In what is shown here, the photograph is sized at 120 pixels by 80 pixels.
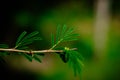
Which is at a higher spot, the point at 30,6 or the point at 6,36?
the point at 30,6

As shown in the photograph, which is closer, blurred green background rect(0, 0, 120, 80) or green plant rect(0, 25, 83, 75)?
green plant rect(0, 25, 83, 75)

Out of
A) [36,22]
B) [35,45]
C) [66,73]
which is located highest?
[36,22]

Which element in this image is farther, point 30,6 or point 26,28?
point 30,6

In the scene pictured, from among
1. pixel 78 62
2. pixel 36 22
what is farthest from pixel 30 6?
pixel 78 62

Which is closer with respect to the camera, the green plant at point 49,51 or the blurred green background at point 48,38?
the green plant at point 49,51

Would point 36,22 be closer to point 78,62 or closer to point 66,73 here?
point 66,73

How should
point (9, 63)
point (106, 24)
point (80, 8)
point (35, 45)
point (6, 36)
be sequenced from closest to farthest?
1. point (9, 63)
2. point (6, 36)
3. point (35, 45)
4. point (106, 24)
5. point (80, 8)

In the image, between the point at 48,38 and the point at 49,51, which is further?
the point at 48,38

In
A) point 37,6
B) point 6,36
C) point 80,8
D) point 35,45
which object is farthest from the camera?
point 80,8
